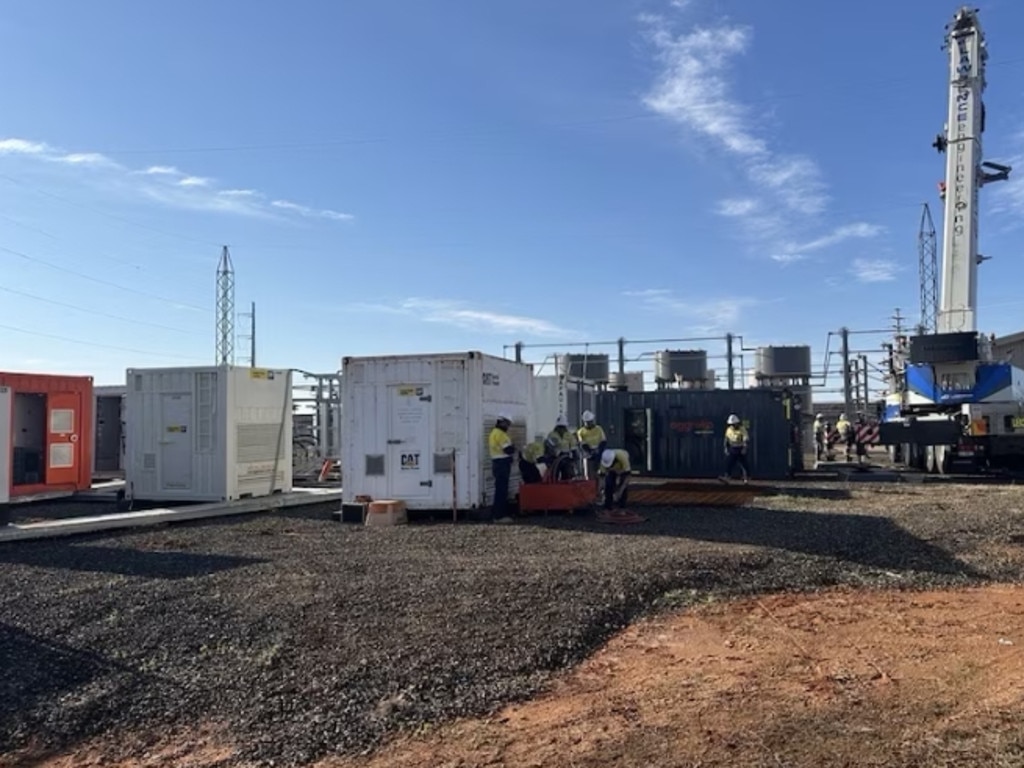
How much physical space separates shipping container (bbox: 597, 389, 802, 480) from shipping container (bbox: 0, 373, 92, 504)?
12.7 meters

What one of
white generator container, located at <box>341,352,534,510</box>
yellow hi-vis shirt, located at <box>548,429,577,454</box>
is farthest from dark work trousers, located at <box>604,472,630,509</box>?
white generator container, located at <box>341,352,534,510</box>

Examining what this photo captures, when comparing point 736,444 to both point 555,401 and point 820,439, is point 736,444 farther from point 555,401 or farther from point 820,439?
point 820,439

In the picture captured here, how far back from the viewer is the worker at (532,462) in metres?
14.5

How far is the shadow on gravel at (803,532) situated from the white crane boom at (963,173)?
10019 mm

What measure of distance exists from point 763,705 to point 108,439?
21864 millimetres

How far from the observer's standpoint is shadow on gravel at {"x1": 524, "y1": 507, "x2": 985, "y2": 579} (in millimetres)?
9773

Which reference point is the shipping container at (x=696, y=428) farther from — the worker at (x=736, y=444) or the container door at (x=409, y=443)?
the container door at (x=409, y=443)

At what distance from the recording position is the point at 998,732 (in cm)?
463

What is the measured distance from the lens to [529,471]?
1455 cm

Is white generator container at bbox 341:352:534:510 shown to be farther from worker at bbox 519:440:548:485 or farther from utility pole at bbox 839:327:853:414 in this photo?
utility pole at bbox 839:327:853:414

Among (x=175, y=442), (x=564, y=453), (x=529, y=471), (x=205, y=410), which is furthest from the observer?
(x=175, y=442)

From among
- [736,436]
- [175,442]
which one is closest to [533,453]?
[175,442]

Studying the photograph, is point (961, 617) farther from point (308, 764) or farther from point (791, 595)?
point (308, 764)

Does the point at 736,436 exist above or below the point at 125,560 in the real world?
above
